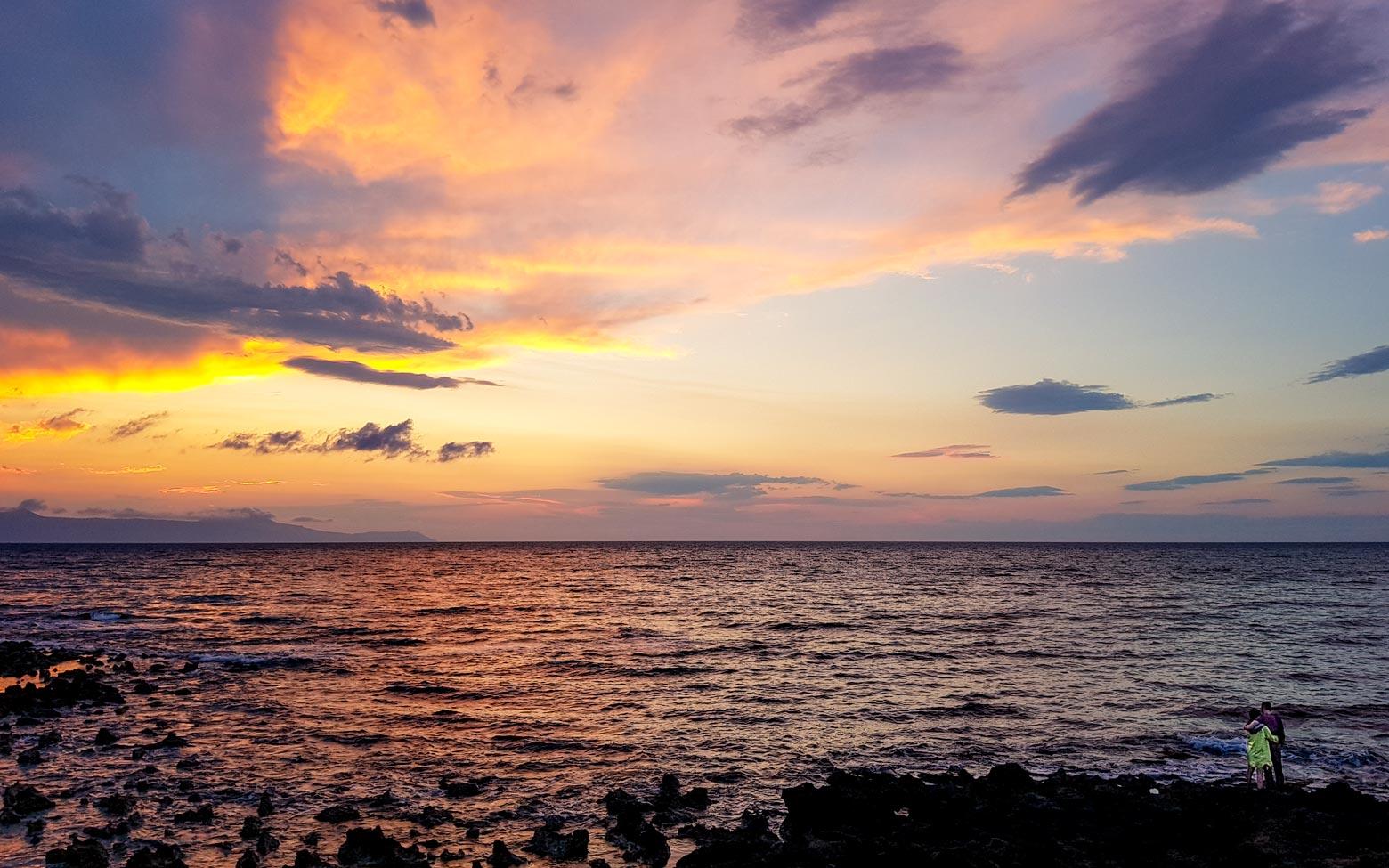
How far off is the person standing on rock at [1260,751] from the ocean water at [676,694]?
7.05ft

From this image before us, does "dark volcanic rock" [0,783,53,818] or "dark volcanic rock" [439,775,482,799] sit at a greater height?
"dark volcanic rock" [0,783,53,818]

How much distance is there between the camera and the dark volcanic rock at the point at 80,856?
19172mm

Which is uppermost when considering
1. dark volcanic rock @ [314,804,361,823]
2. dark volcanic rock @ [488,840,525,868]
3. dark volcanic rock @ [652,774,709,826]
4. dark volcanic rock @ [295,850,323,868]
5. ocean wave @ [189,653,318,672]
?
dark volcanic rock @ [295,850,323,868]

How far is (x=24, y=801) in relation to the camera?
914 inches

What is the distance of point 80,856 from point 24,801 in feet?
19.7

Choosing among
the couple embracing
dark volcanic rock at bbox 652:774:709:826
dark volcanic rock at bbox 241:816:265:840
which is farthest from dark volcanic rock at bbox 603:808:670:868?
the couple embracing

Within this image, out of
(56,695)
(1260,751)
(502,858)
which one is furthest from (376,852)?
(56,695)

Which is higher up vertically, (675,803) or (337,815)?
(337,815)

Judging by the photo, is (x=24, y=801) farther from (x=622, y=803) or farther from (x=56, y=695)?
(x=56, y=695)

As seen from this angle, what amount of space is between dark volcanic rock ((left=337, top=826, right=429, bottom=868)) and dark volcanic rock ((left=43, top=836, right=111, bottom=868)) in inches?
210

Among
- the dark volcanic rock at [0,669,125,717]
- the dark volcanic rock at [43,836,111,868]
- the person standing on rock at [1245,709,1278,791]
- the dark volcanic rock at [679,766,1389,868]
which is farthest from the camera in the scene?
the dark volcanic rock at [0,669,125,717]

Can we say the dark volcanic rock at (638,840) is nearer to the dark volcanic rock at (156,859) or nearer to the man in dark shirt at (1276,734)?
the dark volcanic rock at (156,859)

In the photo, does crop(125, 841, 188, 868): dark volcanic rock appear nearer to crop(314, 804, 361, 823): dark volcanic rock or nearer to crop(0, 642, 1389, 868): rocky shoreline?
crop(0, 642, 1389, 868): rocky shoreline

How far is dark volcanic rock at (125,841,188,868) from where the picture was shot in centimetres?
1898
